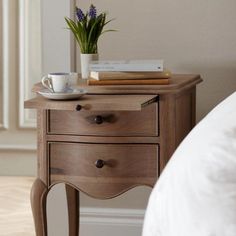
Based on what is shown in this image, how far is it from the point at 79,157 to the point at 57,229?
76 cm

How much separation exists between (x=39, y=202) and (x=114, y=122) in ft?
1.05

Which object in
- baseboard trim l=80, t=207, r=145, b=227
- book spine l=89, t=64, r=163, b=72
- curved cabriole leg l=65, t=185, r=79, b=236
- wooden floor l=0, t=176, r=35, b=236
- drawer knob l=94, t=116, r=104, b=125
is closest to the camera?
drawer knob l=94, t=116, r=104, b=125

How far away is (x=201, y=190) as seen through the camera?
2.74ft

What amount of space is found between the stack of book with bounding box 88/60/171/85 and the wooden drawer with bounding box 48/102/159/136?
0.11 metres

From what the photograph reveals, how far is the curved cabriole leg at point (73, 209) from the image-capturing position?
2350mm

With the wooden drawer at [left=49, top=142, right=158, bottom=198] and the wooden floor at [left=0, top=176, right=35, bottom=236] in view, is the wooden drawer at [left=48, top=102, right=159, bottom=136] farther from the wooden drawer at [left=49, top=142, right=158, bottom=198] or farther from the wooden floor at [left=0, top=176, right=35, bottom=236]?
the wooden floor at [left=0, top=176, right=35, bottom=236]

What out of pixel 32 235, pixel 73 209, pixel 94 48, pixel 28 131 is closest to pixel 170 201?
pixel 94 48

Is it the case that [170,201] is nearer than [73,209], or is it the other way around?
[170,201]

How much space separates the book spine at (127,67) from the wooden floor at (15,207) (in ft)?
4.00

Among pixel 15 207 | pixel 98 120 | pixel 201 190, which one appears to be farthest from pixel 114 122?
pixel 15 207

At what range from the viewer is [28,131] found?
410cm

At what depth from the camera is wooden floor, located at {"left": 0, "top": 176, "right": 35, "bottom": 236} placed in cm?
309

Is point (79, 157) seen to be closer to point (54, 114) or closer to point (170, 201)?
point (54, 114)

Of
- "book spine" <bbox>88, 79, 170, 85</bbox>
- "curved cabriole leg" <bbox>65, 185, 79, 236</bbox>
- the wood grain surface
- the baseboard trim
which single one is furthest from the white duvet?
the baseboard trim
